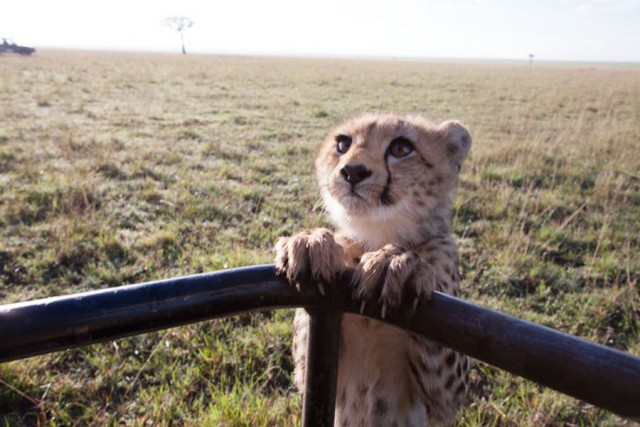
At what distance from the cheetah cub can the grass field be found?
65cm

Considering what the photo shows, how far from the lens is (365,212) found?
195 cm

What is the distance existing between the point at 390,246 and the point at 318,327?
0.52 metres

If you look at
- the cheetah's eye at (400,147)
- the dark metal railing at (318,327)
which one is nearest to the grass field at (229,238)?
the cheetah's eye at (400,147)

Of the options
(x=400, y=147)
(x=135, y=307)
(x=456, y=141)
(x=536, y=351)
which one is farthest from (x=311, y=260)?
(x=456, y=141)

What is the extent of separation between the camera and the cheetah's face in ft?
6.36

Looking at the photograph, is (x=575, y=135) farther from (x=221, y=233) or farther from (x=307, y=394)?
(x=307, y=394)

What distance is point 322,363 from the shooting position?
2.84 feet

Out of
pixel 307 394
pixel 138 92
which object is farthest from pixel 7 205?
pixel 138 92

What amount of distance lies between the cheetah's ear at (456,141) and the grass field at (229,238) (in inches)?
39.3

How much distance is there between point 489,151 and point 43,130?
7071 millimetres

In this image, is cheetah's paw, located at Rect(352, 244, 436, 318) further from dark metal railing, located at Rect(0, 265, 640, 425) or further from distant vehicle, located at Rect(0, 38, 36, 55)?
distant vehicle, located at Rect(0, 38, 36, 55)

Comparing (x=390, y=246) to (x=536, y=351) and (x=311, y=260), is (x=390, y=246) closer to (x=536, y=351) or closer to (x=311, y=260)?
(x=311, y=260)

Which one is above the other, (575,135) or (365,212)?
(365,212)

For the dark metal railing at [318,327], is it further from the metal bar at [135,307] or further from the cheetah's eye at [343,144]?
the cheetah's eye at [343,144]
